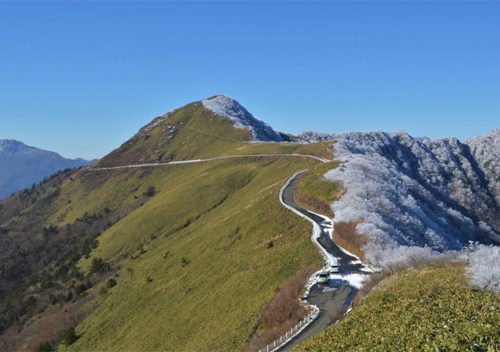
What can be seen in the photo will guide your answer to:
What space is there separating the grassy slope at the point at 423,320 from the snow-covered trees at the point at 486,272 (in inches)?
18.9

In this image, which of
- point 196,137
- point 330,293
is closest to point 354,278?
point 330,293

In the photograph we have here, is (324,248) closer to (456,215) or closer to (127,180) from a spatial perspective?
(456,215)

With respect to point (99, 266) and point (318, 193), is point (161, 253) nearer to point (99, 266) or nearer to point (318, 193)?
point (99, 266)

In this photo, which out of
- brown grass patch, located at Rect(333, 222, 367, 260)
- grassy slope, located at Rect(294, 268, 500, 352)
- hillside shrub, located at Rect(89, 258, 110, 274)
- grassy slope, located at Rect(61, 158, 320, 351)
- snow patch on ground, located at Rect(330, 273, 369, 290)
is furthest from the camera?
hillside shrub, located at Rect(89, 258, 110, 274)

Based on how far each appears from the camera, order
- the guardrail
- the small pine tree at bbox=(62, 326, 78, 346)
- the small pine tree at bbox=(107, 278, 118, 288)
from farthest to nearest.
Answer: the small pine tree at bbox=(107, 278, 118, 288) < the small pine tree at bbox=(62, 326, 78, 346) < the guardrail

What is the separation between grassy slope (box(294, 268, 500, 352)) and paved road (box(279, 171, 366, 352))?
385 centimetres

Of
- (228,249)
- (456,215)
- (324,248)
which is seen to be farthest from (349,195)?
(456,215)

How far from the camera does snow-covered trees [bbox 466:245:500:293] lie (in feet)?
56.1

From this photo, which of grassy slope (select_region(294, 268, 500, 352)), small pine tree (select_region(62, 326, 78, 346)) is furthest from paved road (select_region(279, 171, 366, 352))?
small pine tree (select_region(62, 326, 78, 346))

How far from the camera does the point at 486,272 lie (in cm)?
1734

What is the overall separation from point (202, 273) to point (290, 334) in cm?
2577

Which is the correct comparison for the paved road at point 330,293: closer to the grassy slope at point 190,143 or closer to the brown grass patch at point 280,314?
the brown grass patch at point 280,314

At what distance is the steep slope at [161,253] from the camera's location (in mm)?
36219

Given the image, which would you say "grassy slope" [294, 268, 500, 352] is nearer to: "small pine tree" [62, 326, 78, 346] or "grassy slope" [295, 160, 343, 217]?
"grassy slope" [295, 160, 343, 217]
